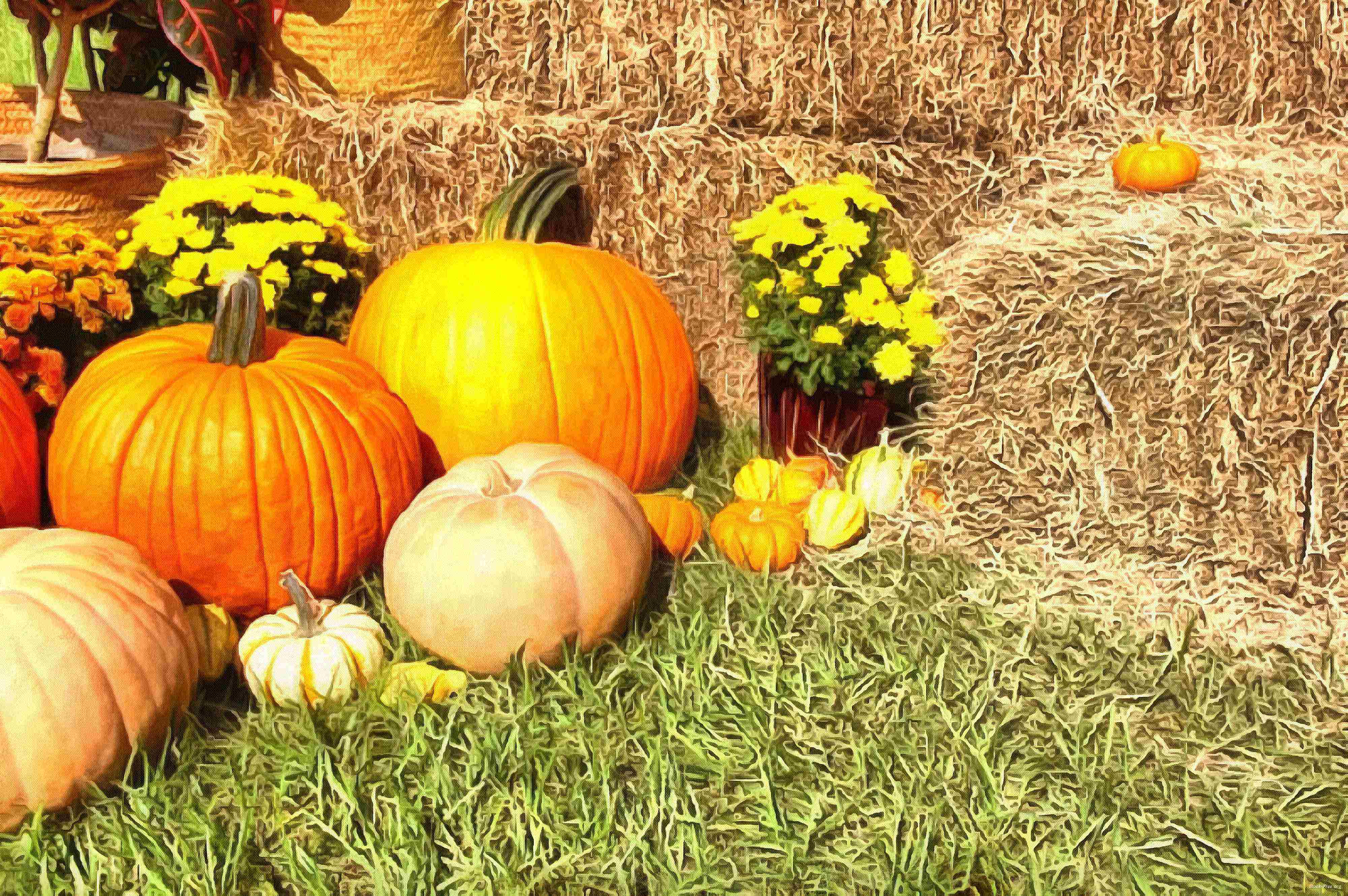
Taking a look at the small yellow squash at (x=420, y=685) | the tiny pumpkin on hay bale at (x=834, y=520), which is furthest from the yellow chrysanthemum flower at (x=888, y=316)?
the small yellow squash at (x=420, y=685)

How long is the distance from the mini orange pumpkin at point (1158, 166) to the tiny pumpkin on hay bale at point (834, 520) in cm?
116

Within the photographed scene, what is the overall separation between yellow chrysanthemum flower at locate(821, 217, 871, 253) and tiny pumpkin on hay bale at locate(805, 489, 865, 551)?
0.65 meters

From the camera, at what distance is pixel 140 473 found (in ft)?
8.63

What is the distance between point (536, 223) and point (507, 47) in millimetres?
773

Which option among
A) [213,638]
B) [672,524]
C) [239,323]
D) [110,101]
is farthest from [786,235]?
[110,101]

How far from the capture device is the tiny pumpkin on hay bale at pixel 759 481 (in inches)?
128

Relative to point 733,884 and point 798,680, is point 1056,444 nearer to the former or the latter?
point 798,680

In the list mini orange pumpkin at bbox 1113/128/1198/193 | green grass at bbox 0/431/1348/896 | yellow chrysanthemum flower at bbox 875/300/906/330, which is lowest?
green grass at bbox 0/431/1348/896

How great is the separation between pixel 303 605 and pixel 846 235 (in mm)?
1669

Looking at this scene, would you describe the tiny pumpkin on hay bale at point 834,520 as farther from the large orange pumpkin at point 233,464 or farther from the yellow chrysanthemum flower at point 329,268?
the yellow chrysanthemum flower at point 329,268

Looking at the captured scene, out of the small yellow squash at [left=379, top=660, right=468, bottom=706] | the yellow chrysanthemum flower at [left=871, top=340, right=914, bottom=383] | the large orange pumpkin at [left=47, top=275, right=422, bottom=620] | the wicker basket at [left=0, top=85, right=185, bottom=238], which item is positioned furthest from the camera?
the wicker basket at [left=0, top=85, right=185, bottom=238]

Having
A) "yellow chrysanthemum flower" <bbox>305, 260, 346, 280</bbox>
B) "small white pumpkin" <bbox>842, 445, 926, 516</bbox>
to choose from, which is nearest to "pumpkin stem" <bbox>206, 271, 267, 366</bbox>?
"yellow chrysanthemum flower" <bbox>305, 260, 346, 280</bbox>

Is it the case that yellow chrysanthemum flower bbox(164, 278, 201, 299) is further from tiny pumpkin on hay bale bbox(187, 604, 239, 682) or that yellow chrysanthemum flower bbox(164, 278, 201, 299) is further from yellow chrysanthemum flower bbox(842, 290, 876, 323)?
yellow chrysanthemum flower bbox(842, 290, 876, 323)

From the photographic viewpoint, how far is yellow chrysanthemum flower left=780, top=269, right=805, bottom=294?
329cm
